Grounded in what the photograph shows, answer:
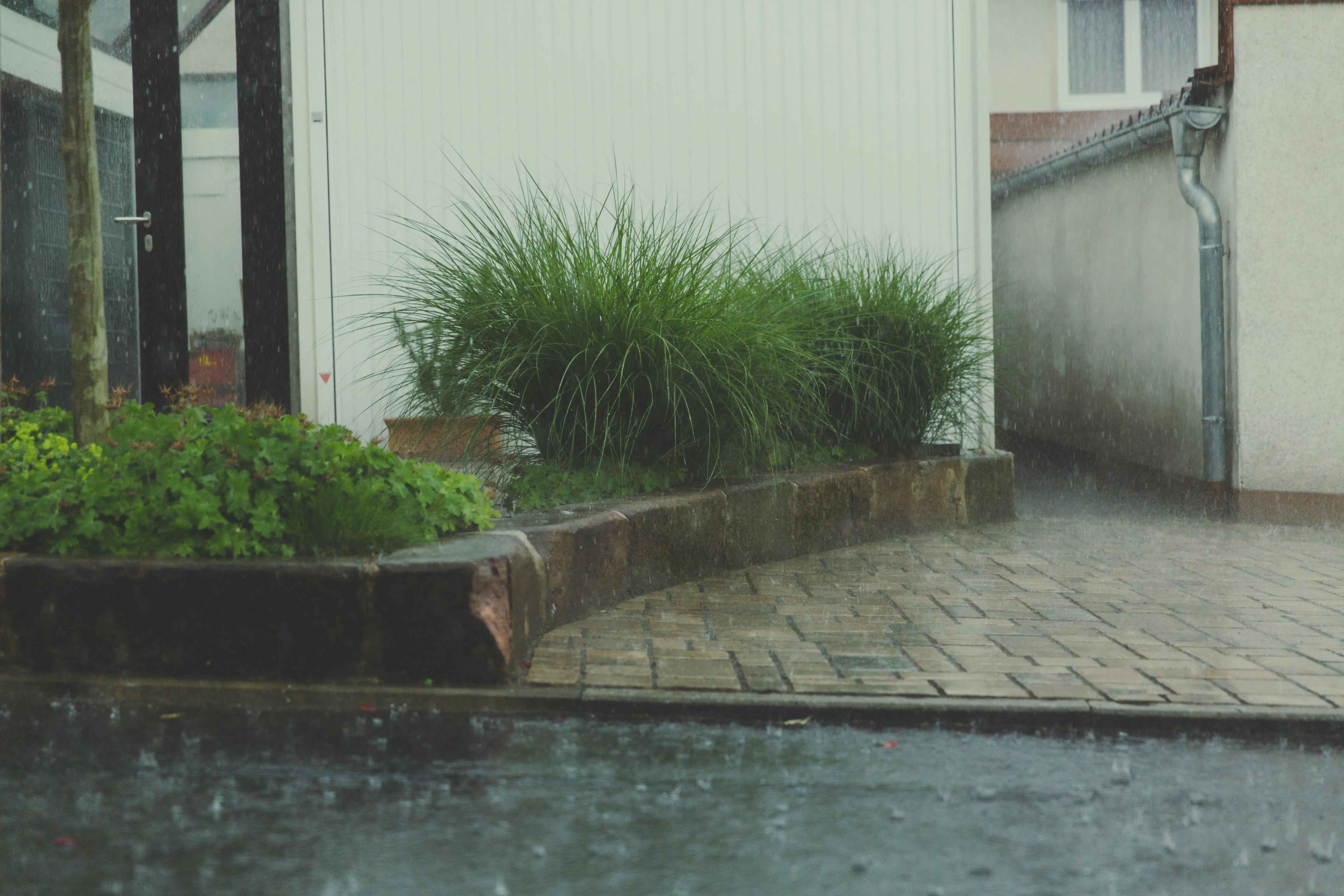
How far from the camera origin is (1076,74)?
15.8 meters

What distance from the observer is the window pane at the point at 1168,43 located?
51.5ft

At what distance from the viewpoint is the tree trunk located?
175 inches

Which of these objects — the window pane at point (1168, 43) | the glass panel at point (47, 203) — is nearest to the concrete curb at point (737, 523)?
the glass panel at point (47, 203)

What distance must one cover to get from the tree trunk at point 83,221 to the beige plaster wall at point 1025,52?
12.8 metres

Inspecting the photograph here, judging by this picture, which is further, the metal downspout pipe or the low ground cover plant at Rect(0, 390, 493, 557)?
the metal downspout pipe

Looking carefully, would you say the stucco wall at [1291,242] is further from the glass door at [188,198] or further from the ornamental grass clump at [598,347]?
the glass door at [188,198]

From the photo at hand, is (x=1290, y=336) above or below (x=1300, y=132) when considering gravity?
below

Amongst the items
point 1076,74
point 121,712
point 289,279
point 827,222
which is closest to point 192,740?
point 121,712

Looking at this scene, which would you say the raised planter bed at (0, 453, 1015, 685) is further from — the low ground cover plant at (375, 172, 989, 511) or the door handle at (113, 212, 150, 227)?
the door handle at (113, 212, 150, 227)

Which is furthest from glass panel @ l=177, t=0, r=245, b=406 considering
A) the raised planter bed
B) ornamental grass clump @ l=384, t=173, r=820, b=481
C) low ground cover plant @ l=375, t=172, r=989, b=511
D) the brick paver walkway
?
the raised planter bed

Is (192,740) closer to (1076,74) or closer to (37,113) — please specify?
(37,113)

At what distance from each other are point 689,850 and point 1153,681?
5.73 ft

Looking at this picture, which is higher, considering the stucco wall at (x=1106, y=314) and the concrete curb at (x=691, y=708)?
the stucco wall at (x=1106, y=314)

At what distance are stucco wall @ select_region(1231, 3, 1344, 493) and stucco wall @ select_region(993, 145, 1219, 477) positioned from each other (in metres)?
0.47
